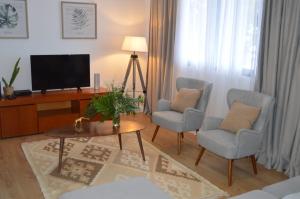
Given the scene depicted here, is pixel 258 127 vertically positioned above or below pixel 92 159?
above

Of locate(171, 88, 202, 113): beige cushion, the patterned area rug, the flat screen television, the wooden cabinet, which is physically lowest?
the patterned area rug

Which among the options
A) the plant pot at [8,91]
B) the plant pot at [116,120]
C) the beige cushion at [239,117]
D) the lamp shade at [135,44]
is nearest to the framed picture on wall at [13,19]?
the plant pot at [8,91]

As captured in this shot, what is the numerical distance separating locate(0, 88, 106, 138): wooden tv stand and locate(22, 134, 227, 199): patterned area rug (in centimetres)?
44

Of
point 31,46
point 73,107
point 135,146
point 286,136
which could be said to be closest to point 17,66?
point 31,46

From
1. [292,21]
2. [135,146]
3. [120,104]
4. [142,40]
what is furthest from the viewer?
[142,40]

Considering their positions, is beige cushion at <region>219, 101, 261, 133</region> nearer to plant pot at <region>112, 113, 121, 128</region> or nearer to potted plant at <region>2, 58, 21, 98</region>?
plant pot at <region>112, 113, 121, 128</region>

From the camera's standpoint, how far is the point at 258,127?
11.4 feet

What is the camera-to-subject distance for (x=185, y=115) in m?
4.08

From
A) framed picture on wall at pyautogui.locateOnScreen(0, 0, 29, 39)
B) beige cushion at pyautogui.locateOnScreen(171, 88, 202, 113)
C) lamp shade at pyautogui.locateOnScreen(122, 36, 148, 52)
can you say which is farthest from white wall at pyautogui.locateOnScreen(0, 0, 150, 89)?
beige cushion at pyautogui.locateOnScreen(171, 88, 202, 113)

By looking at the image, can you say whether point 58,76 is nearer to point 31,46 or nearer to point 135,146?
point 31,46

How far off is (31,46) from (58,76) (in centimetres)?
64

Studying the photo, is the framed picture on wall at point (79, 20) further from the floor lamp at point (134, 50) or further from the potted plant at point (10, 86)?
the potted plant at point (10, 86)

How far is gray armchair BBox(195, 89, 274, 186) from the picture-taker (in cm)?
327

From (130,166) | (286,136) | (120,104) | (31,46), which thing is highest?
(31,46)
